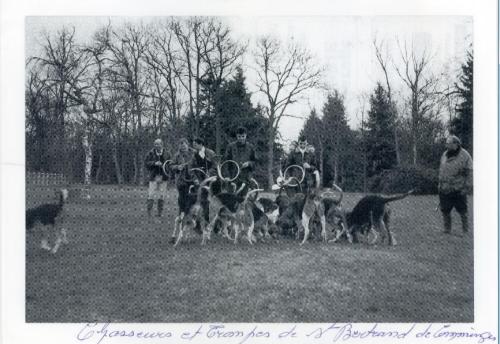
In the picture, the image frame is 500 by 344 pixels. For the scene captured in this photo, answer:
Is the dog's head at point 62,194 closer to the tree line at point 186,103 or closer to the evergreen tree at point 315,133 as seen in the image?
the tree line at point 186,103

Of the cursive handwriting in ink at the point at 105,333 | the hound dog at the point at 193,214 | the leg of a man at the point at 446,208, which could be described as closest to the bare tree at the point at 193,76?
the hound dog at the point at 193,214

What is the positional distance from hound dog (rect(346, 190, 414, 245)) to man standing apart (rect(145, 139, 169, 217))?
9.02 ft

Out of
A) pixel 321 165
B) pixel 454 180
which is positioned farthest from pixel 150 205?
pixel 454 180

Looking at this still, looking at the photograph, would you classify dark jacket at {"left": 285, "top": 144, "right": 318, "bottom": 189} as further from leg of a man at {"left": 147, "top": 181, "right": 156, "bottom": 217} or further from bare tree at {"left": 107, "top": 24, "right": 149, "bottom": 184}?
bare tree at {"left": 107, "top": 24, "right": 149, "bottom": 184}

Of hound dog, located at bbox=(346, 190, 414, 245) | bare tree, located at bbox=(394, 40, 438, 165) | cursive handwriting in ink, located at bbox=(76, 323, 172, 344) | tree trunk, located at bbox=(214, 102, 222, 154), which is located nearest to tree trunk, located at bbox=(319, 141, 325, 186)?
hound dog, located at bbox=(346, 190, 414, 245)

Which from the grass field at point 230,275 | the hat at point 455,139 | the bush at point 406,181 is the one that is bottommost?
the grass field at point 230,275

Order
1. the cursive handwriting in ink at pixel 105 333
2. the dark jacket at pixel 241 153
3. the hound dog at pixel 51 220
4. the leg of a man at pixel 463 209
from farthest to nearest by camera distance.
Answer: the dark jacket at pixel 241 153
the leg of a man at pixel 463 209
the hound dog at pixel 51 220
the cursive handwriting in ink at pixel 105 333

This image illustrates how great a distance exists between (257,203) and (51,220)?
2870mm

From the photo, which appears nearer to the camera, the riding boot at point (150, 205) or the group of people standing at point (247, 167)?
the group of people standing at point (247, 167)

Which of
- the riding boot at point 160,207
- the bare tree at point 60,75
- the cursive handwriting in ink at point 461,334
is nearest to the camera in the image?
the cursive handwriting in ink at point 461,334

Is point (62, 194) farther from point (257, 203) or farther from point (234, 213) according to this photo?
point (257, 203)

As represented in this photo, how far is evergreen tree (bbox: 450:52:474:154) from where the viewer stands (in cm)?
579

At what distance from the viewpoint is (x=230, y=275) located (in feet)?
18.7

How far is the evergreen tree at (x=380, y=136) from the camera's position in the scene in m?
6.54
